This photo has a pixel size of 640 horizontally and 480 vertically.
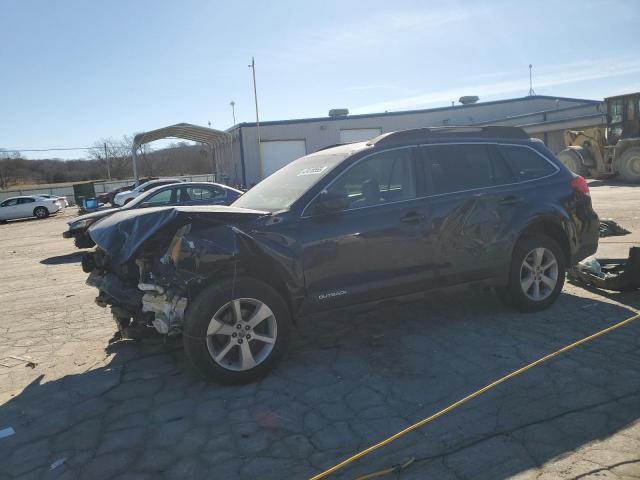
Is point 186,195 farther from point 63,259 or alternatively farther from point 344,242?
point 344,242

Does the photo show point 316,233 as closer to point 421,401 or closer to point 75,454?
point 421,401

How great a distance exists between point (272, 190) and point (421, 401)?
2.35 metres

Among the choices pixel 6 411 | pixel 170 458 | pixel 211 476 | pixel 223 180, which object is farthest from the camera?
pixel 223 180

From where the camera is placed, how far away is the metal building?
1199 inches

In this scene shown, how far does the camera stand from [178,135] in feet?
95.7

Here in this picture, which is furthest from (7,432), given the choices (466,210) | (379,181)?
(466,210)

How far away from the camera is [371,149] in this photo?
4418 mm

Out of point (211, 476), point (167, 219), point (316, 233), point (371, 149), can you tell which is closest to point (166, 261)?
point (167, 219)

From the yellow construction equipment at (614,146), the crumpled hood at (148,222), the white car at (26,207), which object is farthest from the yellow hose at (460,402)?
the white car at (26,207)

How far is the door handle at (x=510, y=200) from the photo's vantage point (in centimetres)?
480

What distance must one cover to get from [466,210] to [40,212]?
3316 centimetres

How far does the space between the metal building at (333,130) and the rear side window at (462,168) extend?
1010 inches

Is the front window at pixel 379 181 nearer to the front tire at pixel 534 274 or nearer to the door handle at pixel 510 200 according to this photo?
the door handle at pixel 510 200

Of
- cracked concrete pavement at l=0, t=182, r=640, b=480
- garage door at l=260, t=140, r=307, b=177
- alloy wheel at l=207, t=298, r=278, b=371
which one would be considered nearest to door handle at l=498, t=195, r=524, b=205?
cracked concrete pavement at l=0, t=182, r=640, b=480
